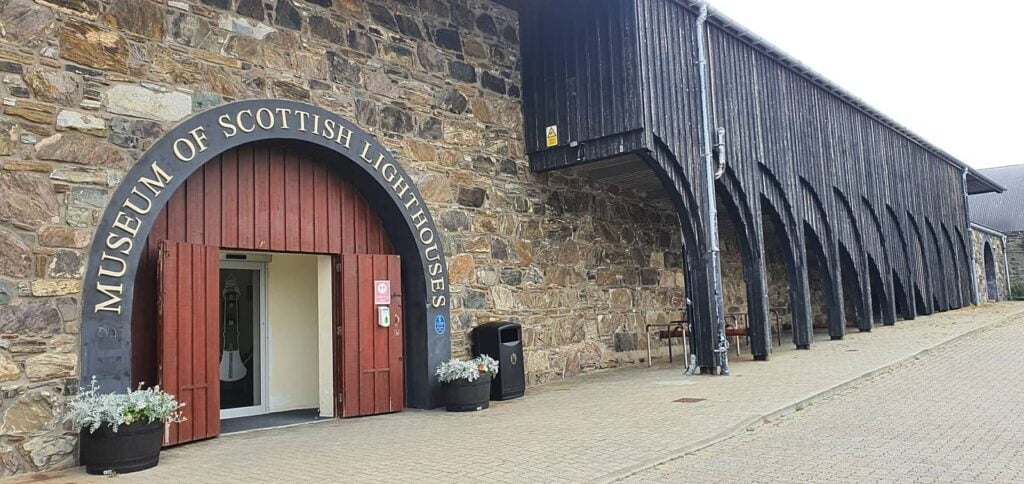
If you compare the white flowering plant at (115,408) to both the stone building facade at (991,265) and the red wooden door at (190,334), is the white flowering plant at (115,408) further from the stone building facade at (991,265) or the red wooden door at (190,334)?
the stone building facade at (991,265)

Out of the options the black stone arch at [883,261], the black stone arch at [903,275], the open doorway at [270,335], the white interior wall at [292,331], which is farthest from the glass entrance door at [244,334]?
the black stone arch at [903,275]

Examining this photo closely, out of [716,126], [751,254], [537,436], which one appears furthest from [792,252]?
[537,436]

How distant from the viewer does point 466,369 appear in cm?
825

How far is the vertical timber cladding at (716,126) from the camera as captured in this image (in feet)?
32.4

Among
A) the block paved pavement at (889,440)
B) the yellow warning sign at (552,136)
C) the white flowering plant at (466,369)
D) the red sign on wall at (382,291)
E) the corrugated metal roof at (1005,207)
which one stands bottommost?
the block paved pavement at (889,440)

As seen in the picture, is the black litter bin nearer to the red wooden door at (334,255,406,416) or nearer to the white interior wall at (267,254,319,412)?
the red wooden door at (334,255,406,416)

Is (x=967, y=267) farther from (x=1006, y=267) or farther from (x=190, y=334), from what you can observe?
(x=190, y=334)

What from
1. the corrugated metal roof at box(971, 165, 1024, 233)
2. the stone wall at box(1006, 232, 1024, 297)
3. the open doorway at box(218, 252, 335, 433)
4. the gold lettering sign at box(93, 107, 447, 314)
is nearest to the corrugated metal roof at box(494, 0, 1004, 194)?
the gold lettering sign at box(93, 107, 447, 314)

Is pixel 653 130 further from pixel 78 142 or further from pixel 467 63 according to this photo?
pixel 78 142

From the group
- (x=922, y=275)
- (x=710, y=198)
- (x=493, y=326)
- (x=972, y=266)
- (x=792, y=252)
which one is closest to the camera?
(x=493, y=326)

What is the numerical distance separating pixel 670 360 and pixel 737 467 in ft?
23.1

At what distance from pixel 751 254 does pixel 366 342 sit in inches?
252

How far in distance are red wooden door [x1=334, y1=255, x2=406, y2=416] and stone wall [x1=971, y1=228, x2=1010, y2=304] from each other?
22.0 metres

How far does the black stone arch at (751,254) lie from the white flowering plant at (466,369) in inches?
194
